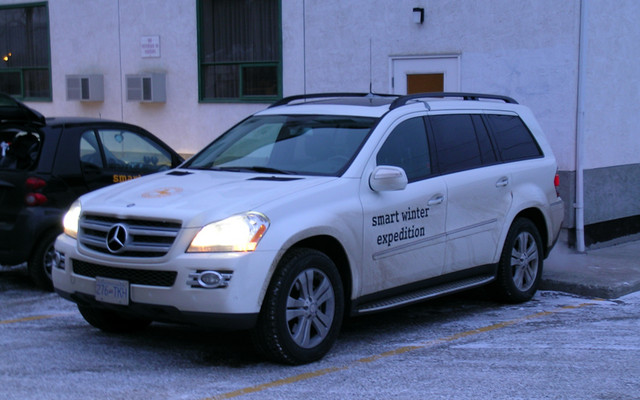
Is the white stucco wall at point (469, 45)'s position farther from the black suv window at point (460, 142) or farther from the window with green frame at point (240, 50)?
the black suv window at point (460, 142)

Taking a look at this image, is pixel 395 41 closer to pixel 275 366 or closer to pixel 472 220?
pixel 472 220

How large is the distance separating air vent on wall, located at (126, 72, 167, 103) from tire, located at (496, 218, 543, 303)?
26.1ft

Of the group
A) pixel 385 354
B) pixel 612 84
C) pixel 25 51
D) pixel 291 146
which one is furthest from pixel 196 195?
pixel 25 51

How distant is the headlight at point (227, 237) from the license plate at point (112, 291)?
0.57 meters

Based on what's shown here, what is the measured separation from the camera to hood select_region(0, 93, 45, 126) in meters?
8.58

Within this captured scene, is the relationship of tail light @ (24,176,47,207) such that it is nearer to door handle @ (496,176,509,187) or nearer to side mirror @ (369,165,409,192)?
side mirror @ (369,165,409,192)

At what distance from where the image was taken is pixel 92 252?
6.03 meters

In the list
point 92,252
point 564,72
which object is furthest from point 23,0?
point 92,252

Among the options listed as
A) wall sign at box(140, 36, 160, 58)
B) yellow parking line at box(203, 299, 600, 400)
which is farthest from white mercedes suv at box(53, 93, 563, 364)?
wall sign at box(140, 36, 160, 58)

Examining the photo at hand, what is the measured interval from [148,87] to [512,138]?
7778mm

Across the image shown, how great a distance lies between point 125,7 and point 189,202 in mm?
9744

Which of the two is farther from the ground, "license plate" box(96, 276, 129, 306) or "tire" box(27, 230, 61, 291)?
"license plate" box(96, 276, 129, 306)

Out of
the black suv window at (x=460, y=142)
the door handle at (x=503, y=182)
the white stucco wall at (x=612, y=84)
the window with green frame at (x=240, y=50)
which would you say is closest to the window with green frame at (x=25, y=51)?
the window with green frame at (x=240, y=50)

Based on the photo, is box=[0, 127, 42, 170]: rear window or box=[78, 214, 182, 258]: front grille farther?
box=[0, 127, 42, 170]: rear window
